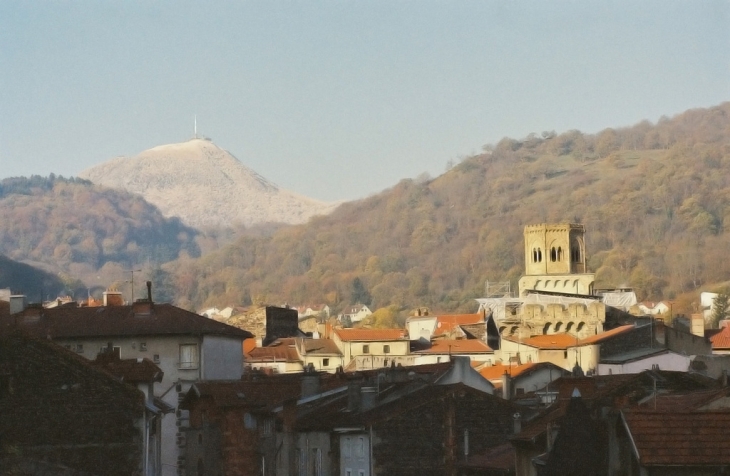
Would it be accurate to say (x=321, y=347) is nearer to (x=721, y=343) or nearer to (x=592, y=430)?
(x=721, y=343)

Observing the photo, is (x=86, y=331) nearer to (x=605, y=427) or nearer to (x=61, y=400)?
(x=61, y=400)

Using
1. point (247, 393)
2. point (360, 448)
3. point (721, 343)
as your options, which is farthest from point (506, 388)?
point (721, 343)

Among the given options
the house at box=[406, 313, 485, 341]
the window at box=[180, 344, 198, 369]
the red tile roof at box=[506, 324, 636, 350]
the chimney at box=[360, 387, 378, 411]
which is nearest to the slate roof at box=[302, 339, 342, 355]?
the house at box=[406, 313, 485, 341]

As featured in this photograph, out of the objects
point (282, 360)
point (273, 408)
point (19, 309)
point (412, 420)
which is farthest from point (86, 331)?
point (282, 360)

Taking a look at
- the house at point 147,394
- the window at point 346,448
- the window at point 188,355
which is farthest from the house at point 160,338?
the window at point 346,448

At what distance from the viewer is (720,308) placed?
17888 cm

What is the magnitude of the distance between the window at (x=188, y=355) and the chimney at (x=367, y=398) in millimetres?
16660

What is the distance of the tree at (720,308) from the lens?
569ft

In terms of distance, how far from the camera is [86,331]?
2874 inches

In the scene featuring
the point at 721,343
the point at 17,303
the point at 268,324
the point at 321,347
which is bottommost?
the point at 721,343

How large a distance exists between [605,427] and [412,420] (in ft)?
63.3

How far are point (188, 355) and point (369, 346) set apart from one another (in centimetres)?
6813

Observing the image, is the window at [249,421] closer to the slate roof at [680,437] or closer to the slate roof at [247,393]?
the slate roof at [247,393]

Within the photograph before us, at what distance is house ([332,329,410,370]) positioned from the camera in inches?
5118
